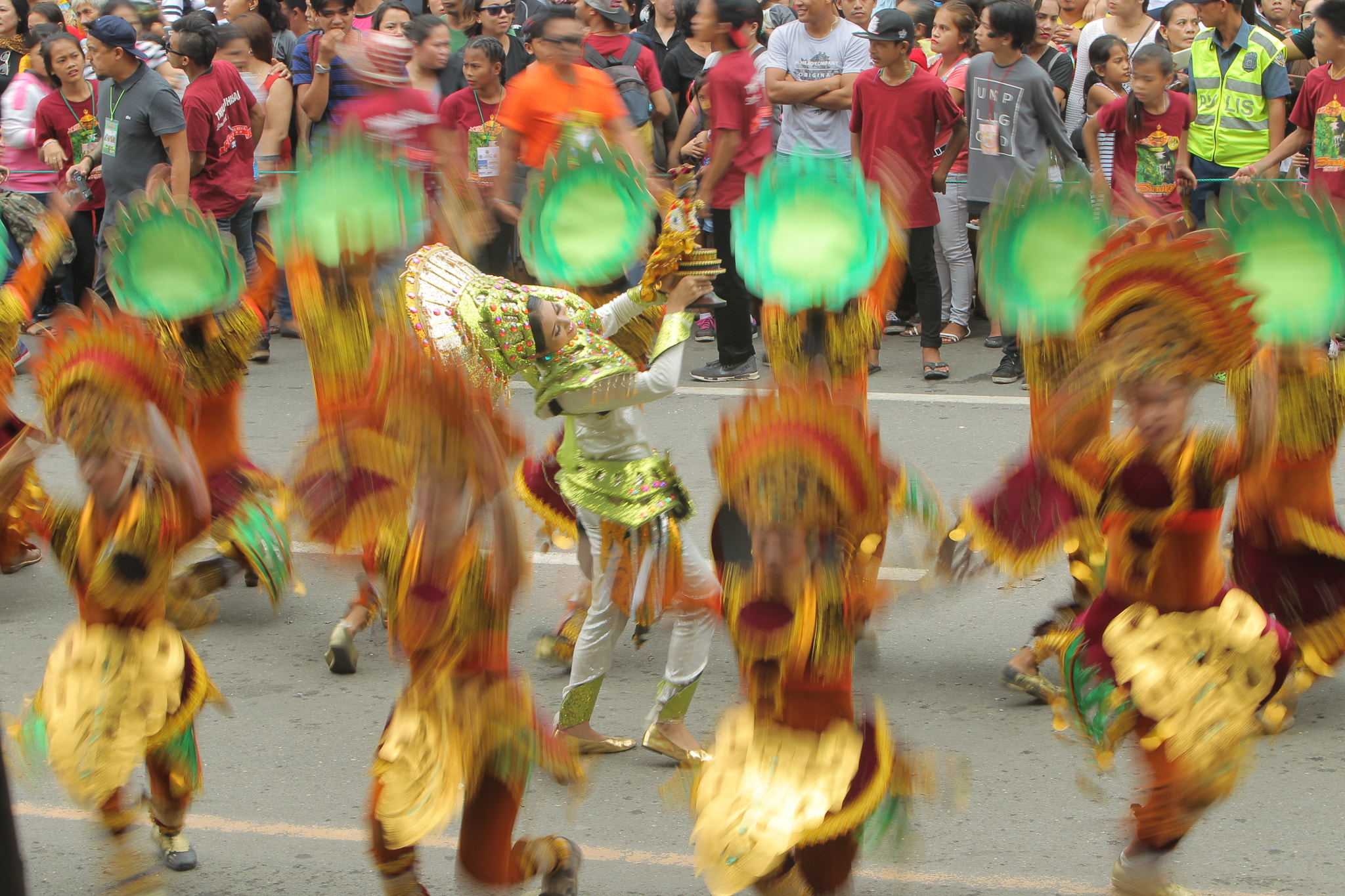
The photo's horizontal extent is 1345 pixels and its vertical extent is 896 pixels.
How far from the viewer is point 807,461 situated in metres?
2.88

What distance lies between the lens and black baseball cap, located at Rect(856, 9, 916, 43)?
8.04 meters

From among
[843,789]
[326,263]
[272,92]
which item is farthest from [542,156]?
[272,92]

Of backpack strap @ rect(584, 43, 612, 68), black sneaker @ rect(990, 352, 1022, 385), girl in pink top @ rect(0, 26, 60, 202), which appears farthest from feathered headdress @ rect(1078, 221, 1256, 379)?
girl in pink top @ rect(0, 26, 60, 202)

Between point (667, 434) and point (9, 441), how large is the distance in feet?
11.5

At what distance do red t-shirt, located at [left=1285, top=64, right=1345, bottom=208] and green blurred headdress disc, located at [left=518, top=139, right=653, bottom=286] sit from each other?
15.3 feet

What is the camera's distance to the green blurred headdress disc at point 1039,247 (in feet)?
11.9

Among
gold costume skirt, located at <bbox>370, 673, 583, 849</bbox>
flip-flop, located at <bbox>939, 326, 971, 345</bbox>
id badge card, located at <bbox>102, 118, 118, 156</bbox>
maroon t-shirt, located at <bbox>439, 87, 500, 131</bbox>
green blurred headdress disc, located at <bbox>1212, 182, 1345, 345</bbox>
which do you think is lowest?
flip-flop, located at <bbox>939, 326, 971, 345</bbox>

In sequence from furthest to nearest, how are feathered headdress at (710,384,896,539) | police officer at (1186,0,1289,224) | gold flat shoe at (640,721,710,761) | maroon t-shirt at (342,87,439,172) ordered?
police officer at (1186,0,1289,224), maroon t-shirt at (342,87,439,172), gold flat shoe at (640,721,710,761), feathered headdress at (710,384,896,539)

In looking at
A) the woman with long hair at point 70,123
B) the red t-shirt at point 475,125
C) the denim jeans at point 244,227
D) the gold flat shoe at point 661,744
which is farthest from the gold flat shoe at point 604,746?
the woman with long hair at point 70,123

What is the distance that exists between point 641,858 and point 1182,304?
203cm

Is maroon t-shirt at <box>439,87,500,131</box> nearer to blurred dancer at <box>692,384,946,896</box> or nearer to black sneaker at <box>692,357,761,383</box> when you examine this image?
black sneaker at <box>692,357,761,383</box>

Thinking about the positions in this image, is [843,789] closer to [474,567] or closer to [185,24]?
[474,567]

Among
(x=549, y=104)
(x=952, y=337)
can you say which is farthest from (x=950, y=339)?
(x=549, y=104)

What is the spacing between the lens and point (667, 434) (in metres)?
7.89
